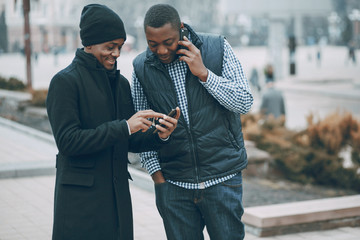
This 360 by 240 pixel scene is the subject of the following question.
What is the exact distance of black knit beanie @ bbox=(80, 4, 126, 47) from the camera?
2982mm

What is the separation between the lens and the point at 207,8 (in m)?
106

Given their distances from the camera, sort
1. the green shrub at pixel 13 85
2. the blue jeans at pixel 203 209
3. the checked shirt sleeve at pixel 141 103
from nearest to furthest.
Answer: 1. the blue jeans at pixel 203 209
2. the checked shirt sleeve at pixel 141 103
3. the green shrub at pixel 13 85

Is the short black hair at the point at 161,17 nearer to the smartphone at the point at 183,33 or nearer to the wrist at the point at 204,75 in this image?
the smartphone at the point at 183,33

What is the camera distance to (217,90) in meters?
3.17

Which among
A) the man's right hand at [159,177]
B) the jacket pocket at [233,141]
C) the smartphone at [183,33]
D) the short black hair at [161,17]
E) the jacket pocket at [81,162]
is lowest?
the man's right hand at [159,177]

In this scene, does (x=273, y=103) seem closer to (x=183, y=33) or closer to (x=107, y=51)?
(x=183, y=33)

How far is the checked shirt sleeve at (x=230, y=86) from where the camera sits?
3176 millimetres

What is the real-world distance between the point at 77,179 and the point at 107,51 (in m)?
0.63

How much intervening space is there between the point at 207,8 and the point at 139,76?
342 feet

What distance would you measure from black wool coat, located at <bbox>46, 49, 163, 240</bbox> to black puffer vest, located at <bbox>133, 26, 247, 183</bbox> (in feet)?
0.85

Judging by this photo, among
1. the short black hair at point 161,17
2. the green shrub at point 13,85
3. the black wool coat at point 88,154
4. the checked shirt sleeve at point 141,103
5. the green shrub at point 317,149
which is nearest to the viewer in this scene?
the black wool coat at point 88,154

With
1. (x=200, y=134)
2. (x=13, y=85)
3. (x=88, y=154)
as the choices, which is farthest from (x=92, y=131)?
(x=13, y=85)

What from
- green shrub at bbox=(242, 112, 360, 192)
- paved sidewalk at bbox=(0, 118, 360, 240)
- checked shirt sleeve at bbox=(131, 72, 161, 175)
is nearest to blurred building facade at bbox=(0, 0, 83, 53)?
paved sidewalk at bbox=(0, 118, 360, 240)

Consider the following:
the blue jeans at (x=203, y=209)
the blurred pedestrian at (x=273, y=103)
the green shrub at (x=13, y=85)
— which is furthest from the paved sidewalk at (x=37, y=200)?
the green shrub at (x=13, y=85)
